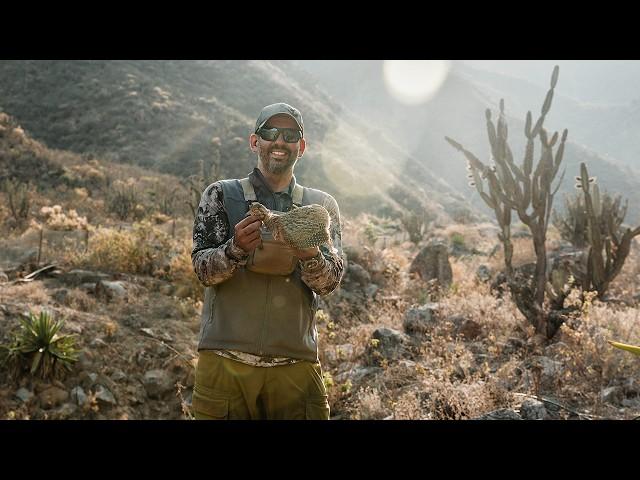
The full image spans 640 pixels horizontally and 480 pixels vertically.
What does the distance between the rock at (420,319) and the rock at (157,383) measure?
136 inches

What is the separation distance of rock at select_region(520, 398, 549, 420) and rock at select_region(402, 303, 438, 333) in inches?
97.0

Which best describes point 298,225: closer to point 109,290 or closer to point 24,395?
point 24,395

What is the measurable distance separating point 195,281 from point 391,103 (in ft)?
259

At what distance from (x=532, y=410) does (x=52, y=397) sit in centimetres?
508

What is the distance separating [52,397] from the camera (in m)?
5.40

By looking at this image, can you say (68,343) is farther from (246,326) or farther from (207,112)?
A: (207,112)

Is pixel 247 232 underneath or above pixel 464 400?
above

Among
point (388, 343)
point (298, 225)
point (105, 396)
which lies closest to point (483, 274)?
point (388, 343)

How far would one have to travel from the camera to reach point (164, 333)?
6734mm

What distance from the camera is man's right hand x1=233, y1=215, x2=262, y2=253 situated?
7.47ft

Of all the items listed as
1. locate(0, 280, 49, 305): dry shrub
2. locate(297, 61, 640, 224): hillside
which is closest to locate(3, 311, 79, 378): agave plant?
locate(0, 280, 49, 305): dry shrub

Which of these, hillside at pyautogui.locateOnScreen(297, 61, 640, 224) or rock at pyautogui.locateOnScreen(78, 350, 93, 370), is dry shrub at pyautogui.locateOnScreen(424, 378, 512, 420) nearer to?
rock at pyautogui.locateOnScreen(78, 350, 93, 370)

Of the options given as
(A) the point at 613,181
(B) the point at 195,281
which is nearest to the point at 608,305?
(B) the point at 195,281

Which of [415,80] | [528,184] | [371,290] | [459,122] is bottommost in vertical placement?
[371,290]
